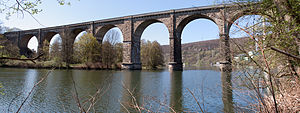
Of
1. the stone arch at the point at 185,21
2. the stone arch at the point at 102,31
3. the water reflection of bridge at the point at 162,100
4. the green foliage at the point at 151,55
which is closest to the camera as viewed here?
the water reflection of bridge at the point at 162,100

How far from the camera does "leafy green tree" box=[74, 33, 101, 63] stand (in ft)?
77.3

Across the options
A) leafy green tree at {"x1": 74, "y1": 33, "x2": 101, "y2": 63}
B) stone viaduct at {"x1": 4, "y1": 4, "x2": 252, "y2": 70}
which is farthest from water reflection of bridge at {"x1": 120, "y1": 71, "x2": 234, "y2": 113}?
leafy green tree at {"x1": 74, "y1": 33, "x2": 101, "y2": 63}

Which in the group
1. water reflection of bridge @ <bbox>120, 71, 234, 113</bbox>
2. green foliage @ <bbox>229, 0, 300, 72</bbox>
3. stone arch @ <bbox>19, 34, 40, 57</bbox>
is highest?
stone arch @ <bbox>19, 34, 40, 57</bbox>

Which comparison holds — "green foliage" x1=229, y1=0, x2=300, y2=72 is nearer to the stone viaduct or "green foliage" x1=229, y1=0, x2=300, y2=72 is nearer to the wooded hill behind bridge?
the stone viaduct

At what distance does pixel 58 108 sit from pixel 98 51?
20501 millimetres

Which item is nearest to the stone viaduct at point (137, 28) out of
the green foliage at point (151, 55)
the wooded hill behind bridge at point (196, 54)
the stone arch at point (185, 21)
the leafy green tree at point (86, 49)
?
the stone arch at point (185, 21)

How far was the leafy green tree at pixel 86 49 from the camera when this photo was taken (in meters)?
23.6

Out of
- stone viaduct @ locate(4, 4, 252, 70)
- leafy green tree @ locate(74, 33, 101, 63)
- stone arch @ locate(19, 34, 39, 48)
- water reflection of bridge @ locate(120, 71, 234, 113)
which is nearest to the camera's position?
water reflection of bridge @ locate(120, 71, 234, 113)

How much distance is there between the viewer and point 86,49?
23.8m

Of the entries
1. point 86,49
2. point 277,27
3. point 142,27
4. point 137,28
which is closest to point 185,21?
point 142,27

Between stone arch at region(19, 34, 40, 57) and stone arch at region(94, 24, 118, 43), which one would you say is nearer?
stone arch at region(94, 24, 118, 43)

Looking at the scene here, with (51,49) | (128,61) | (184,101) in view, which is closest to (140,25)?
(128,61)

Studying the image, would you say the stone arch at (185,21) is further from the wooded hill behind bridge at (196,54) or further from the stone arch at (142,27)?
the wooded hill behind bridge at (196,54)

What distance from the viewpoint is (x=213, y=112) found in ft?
14.1
